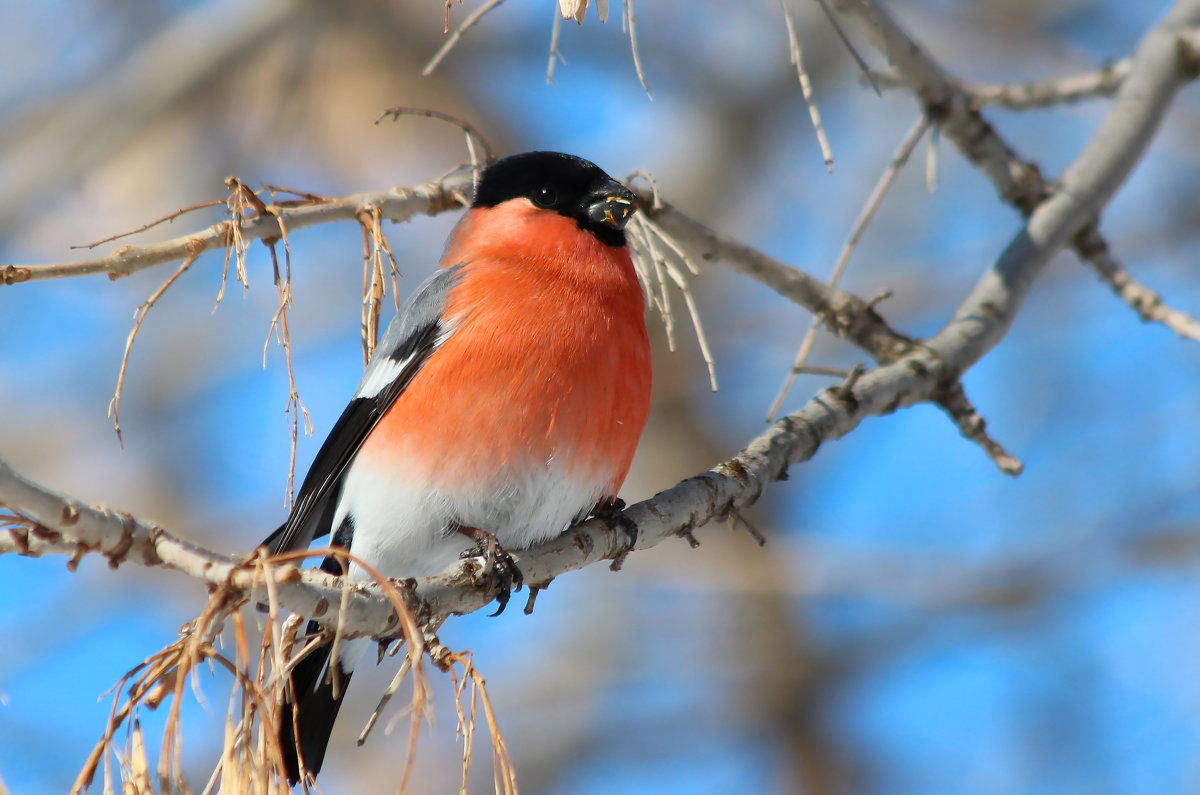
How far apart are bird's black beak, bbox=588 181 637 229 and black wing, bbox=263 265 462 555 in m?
0.46

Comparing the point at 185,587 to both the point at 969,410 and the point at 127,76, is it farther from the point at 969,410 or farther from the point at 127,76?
the point at 969,410

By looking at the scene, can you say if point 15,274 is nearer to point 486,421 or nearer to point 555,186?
point 486,421

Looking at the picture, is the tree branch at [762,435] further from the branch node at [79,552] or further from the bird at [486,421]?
the bird at [486,421]

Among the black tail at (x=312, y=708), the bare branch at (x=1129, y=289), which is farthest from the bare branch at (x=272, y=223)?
the bare branch at (x=1129, y=289)

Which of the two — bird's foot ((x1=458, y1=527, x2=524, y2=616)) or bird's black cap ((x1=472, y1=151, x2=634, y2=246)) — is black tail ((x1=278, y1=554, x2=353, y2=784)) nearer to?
bird's foot ((x1=458, y1=527, x2=524, y2=616))

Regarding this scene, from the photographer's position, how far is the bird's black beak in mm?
2914

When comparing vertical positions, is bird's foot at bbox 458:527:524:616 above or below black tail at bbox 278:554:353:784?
below

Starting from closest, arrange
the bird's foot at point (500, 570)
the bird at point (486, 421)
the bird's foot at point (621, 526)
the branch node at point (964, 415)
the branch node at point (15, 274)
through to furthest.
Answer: the branch node at point (15, 274)
the bird's foot at point (500, 570)
the bird's foot at point (621, 526)
the bird at point (486, 421)
the branch node at point (964, 415)

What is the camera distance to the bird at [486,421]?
2.68 metres

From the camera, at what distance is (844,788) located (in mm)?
7418

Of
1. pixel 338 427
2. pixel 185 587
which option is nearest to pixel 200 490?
pixel 185 587

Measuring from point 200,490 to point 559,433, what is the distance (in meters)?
6.50

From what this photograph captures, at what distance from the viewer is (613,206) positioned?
297 centimetres

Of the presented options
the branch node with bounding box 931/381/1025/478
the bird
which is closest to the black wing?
the bird
